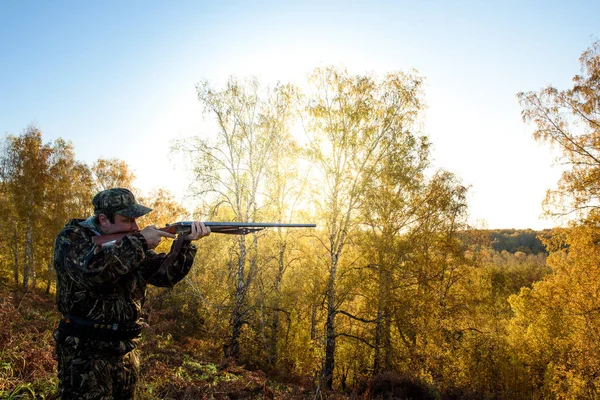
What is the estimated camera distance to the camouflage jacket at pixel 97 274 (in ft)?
7.86

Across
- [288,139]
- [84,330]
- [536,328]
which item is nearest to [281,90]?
[288,139]

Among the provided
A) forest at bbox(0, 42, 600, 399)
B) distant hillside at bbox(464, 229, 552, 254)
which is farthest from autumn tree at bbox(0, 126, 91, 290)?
distant hillside at bbox(464, 229, 552, 254)

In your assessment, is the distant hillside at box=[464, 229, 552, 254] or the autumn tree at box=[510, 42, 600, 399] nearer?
the autumn tree at box=[510, 42, 600, 399]

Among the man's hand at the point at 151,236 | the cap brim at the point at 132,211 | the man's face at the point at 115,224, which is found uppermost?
the cap brim at the point at 132,211

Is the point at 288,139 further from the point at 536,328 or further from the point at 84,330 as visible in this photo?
the point at 536,328

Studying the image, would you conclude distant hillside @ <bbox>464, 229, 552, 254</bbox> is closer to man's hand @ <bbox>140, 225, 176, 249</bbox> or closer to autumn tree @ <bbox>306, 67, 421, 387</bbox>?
autumn tree @ <bbox>306, 67, 421, 387</bbox>

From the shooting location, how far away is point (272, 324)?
15.4 meters

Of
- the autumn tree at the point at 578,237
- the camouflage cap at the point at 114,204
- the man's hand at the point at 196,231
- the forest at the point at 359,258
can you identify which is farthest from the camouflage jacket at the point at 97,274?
the autumn tree at the point at 578,237

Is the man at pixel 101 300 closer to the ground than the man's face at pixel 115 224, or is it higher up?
closer to the ground

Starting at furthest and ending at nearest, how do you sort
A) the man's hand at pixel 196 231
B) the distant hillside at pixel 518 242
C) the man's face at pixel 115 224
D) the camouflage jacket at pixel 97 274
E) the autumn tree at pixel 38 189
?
the distant hillside at pixel 518 242 → the autumn tree at pixel 38 189 → the man's hand at pixel 196 231 → the man's face at pixel 115 224 → the camouflage jacket at pixel 97 274

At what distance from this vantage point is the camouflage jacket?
2395 mm

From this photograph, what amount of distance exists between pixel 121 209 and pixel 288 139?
1210cm

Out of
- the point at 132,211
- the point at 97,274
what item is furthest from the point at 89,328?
the point at 132,211

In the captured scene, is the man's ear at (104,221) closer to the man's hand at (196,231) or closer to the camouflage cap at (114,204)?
the camouflage cap at (114,204)
